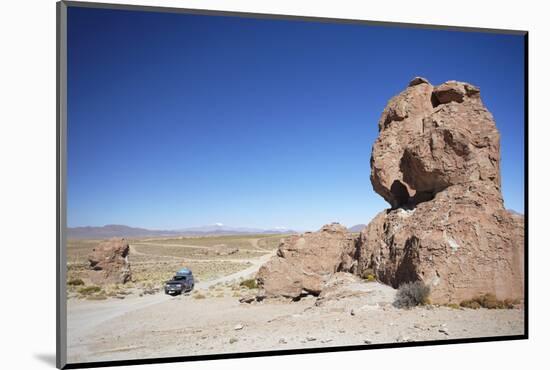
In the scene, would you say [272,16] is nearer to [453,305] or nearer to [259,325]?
[259,325]

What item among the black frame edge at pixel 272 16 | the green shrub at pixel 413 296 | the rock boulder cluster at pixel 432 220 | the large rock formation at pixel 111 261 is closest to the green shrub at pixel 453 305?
the rock boulder cluster at pixel 432 220

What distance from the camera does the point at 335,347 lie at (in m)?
7.96

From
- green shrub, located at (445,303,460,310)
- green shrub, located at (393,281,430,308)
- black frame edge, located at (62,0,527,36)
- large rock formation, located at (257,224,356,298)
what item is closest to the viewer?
black frame edge, located at (62,0,527,36)

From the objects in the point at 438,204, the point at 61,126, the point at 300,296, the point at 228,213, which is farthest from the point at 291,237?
the point at 61,126

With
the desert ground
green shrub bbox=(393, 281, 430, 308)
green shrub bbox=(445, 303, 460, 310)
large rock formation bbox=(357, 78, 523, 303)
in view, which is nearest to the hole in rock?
large rock formation bbox=(357, 78, 523, 303)

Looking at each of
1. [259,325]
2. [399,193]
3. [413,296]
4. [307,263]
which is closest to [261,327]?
[259,325]

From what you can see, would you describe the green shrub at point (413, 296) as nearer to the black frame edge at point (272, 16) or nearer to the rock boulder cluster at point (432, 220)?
the rock boulder cluster at point (432, 220)

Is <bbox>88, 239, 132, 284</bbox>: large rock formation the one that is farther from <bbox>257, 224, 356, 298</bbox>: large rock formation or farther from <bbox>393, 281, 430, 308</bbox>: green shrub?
<bbox>393, 281, 430, 308</bbox>: green shrub

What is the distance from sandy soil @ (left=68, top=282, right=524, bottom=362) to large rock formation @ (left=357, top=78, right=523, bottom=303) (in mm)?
554

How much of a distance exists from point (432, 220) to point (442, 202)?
470mm

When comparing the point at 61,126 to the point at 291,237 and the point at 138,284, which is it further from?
the point at 138,284

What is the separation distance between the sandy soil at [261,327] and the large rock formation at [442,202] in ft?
1.82

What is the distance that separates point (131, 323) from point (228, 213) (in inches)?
253

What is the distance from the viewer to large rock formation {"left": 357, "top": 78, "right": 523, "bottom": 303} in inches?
354
